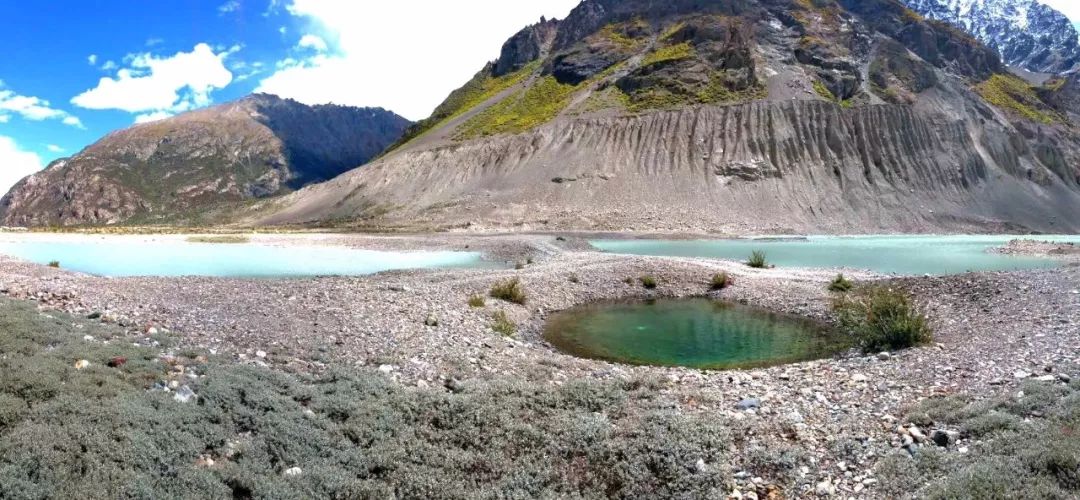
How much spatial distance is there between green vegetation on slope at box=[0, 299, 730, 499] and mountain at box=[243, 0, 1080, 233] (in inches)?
2699

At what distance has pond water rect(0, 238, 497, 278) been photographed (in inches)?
1294

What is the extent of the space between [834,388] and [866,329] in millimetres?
6010

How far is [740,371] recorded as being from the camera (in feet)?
43.4

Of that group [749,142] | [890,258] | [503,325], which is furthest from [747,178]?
[503,325]

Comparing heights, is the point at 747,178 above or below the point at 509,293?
above

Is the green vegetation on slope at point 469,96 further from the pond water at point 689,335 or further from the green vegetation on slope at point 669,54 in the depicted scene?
the pond water at point 689,335

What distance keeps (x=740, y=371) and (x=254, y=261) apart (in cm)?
3546

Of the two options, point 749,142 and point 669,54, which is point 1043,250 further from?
point 669,54

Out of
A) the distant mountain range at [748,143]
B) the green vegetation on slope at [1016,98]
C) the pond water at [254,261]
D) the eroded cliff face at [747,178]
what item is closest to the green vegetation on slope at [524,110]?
the distant mountain range at [748,143]

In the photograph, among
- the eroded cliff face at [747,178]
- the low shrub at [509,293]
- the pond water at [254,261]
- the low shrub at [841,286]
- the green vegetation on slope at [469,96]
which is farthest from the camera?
the green vegetation on slope at [469,96]

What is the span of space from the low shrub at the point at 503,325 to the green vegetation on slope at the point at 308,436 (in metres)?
6.80

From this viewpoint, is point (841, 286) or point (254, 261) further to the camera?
point (254, 261)

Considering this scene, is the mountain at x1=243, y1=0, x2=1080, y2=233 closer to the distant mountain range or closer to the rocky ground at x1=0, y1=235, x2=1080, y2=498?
the distant mountain range

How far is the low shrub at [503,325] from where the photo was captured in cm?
1716
